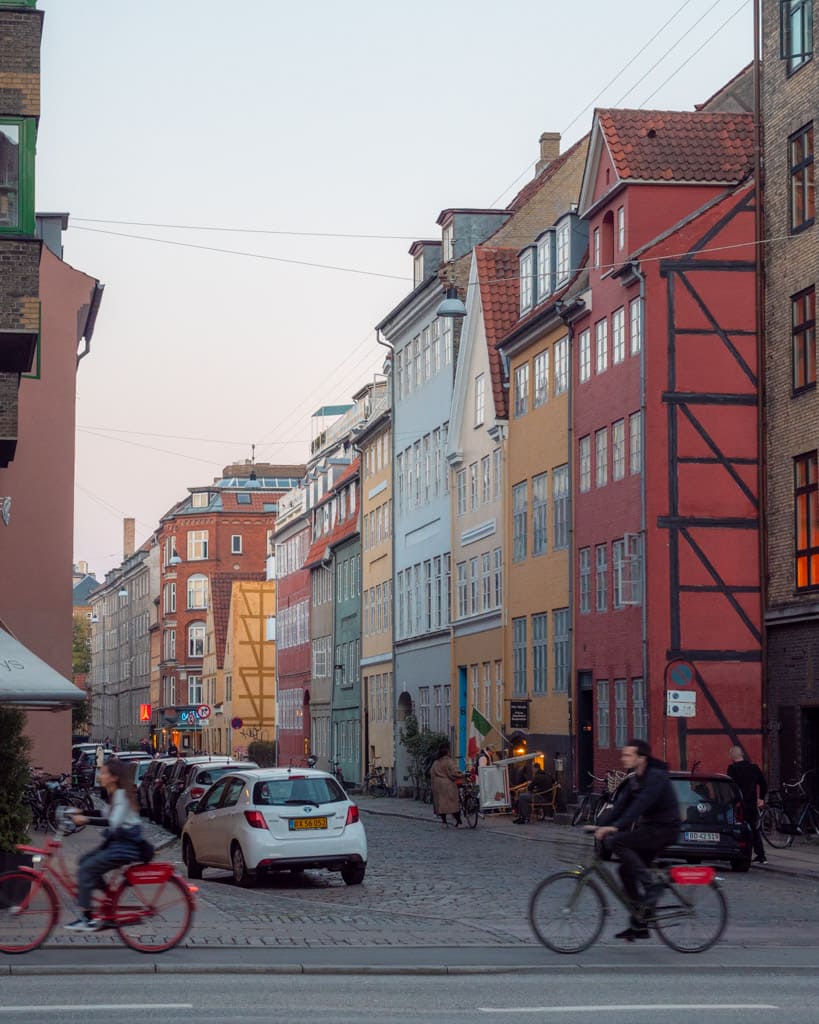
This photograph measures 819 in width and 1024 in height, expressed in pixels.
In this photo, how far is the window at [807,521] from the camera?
36.6 m

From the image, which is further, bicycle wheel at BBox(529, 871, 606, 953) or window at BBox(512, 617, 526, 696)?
window at BBox(512, 617, 526, 696)

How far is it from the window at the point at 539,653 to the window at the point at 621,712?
6.01 meters

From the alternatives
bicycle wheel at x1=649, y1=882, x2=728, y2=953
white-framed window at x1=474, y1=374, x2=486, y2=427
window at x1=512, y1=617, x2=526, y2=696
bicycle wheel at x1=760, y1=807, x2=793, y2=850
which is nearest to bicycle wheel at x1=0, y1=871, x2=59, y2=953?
bicycle wheel at x1=649, y1=882, x2=728, y2=953

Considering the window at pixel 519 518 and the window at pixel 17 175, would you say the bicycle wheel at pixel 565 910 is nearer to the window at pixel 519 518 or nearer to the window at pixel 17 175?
the window at pixel 17 175

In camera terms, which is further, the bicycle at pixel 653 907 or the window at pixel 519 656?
the window at pixel 519 656

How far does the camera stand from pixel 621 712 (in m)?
41.4

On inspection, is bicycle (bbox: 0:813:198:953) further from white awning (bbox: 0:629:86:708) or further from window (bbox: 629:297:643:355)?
window (bbox: 629:297:643:355)

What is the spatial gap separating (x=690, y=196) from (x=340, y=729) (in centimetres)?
4382

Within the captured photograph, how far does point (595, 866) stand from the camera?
50.2ft

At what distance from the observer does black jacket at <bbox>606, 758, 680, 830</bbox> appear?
598 inches

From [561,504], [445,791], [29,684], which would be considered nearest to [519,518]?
[561,504]

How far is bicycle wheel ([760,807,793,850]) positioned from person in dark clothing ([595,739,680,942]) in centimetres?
1787

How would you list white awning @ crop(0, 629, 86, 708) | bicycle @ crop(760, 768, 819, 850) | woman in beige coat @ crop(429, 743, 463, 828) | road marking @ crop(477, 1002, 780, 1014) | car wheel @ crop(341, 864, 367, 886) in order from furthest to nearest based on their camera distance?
woman in beige coat @ crop(429, 743, 463, 828) → bicycle @ crop(760, 768, 819, 850) → car wheel @ crop(341, 864, 367, 886) → white awning @ crop(0, 629, 86, 708) → road marking @ crop(477, 1002, 780, 1014)

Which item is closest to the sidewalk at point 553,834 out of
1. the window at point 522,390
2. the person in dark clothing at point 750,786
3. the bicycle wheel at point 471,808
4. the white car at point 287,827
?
the bicycle wheel at point 471,808
